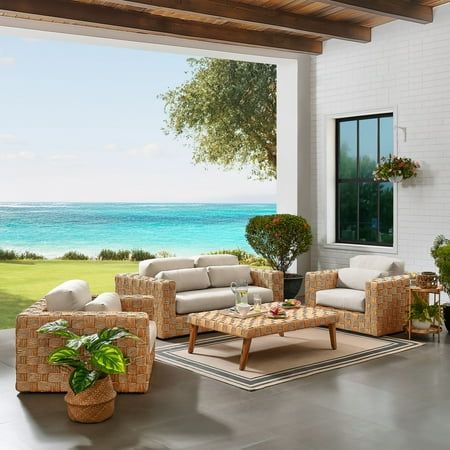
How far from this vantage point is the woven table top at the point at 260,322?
6.05 meters

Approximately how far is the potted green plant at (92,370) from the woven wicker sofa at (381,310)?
319 centimetres

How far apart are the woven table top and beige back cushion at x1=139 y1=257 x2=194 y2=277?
1322 mm

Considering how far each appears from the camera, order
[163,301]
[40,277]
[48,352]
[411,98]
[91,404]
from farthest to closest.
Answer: [40,277], [411,98], [163,301], [48,352], [91,404]

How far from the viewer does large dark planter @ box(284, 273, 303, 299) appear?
902 cm

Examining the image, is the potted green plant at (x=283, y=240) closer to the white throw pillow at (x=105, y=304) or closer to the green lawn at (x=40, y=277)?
the white throw pillow at (x=105, y=304)

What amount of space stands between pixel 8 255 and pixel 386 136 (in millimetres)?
10952

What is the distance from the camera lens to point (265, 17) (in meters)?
7.87

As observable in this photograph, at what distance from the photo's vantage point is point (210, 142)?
15.5m

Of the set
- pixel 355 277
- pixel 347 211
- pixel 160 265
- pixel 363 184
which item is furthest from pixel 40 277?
Result: pixel 355 277

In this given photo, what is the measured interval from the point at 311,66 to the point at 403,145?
205 centimetres

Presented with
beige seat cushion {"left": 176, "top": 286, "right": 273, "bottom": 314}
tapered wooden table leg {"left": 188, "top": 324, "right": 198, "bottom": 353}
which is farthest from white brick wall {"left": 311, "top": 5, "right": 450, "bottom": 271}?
tapered wooden table leg {"left": 188, "top": 324, "right": 198, "bottom": 353}

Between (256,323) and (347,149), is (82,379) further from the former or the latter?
(347,149)

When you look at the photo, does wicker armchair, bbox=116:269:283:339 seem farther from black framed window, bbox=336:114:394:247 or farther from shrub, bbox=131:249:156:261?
shrub, bbox=131:249:156:261

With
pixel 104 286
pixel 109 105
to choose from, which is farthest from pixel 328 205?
pixel 109 105
